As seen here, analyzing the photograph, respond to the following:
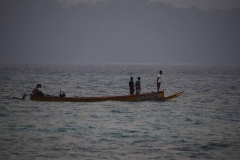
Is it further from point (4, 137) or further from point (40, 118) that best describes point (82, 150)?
point (40, 118)

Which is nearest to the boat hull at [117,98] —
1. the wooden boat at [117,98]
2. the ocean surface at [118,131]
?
the wooden boat at [117,98]

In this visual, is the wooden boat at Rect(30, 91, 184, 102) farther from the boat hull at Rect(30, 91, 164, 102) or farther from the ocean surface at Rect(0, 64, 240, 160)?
the ocean surface at Rect(0, 64, 240, 160)

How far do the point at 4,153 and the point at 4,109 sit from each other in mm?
15369

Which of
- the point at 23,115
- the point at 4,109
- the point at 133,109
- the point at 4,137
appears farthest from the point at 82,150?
the point at 4,109

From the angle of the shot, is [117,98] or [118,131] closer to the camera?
[118,131]

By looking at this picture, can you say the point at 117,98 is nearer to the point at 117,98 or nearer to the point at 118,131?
the point at 117,98

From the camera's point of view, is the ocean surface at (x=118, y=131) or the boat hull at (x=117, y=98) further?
the boat hull at (x=117, y=98)

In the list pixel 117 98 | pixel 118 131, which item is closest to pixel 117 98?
pixel 117 98

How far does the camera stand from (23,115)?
1107 inches

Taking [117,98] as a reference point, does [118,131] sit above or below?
below

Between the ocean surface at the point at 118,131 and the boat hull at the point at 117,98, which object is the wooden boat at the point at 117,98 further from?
the ocean surface at the point at 118,131

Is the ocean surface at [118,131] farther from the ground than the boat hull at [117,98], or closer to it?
closer to it

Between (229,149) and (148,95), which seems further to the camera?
(148,95)

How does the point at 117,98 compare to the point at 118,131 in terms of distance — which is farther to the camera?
the point at 117,98
